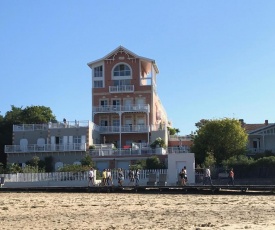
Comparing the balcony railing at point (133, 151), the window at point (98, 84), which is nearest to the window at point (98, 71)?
the window at point (98, 84)

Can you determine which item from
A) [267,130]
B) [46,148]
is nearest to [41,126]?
[46,148]

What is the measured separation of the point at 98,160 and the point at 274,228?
43.0 metres

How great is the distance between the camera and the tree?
171ft

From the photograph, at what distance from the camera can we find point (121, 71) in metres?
65.9

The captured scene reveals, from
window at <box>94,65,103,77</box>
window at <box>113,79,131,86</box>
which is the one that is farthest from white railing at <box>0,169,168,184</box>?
window at <box>94,65,103,77</box>

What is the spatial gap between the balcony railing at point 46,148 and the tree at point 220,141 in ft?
44.4

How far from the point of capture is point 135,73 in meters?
65.1

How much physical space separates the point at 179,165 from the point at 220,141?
45.6ft

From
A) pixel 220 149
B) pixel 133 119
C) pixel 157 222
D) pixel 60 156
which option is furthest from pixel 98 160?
pixel 157 222

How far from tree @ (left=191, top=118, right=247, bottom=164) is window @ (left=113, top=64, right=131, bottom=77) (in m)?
16.3

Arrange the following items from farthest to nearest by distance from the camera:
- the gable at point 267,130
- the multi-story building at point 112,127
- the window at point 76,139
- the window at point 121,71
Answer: the window at point 121,71
the gable at point 267,130
the window at point 76,139
the multi-story building at point 112,127

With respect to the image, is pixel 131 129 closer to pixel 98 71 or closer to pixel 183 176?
pixel 98 71

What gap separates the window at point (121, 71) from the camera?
65.6m

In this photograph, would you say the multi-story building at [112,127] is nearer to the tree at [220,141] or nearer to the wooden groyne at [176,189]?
the tree at [220,141]
